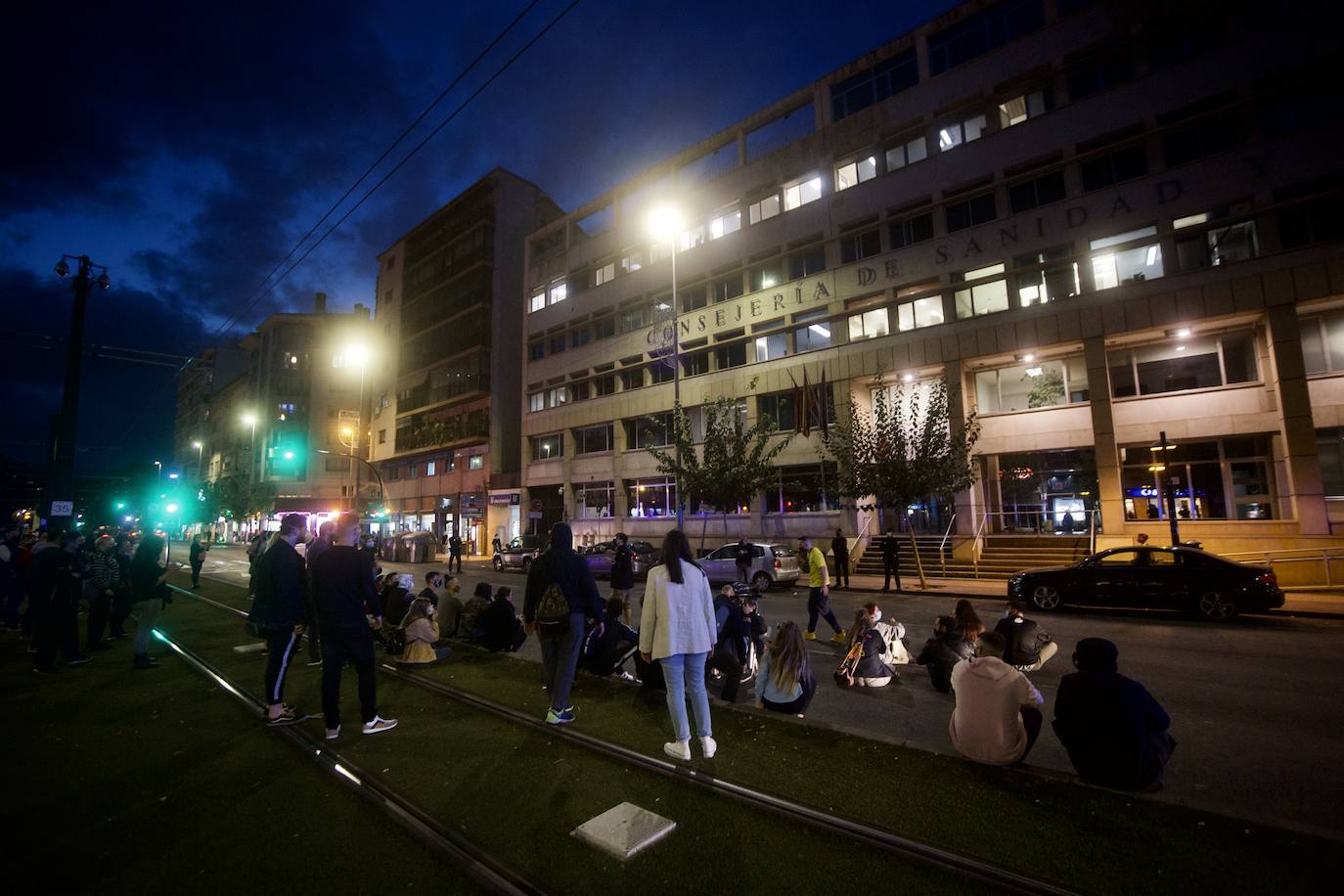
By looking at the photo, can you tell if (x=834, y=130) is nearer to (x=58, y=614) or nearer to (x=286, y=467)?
(x=286, y=467)

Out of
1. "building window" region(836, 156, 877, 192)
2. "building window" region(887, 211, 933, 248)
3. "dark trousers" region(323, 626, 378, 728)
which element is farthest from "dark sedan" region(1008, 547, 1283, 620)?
"building window" region(836, 156, 877, 192)

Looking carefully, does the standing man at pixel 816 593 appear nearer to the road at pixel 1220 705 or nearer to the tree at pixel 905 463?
the road at pixel 1220 705

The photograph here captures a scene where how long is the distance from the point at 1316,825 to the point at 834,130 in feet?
99.4

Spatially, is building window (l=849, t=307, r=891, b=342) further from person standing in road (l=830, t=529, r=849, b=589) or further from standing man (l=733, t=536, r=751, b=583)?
standing man (l=733, t=536, r=751, b=583)

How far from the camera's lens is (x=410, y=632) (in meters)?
8.59

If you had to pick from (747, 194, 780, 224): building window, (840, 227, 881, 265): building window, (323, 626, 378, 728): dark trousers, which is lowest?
(323, 626, 378, 728): dark trousers

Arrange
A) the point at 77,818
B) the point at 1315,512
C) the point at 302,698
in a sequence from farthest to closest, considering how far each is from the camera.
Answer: the point at 1315,512 → the point at 302,698 → the point at 77,818

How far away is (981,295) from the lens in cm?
2356

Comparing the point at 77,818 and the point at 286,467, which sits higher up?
the point at 286,467

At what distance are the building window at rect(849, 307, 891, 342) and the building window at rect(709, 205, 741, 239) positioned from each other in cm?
871

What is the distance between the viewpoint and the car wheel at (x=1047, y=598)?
13644 mm

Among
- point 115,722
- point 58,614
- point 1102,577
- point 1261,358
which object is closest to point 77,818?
point 115,722

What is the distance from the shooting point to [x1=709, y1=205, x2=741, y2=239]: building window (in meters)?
31.5

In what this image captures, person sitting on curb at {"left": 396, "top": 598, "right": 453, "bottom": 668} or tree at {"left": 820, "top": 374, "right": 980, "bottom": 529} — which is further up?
tree at {"left": 820, "top": 374, "right": 980, "bottom": 529}
